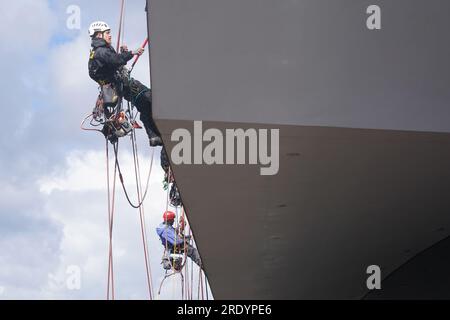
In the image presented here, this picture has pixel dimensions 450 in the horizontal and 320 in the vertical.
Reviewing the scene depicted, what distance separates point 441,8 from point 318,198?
1.76 meters

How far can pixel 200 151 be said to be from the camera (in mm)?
4348

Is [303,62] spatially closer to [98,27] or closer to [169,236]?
[98,27]

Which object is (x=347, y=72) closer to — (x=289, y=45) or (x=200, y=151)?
(x=289, y=45)

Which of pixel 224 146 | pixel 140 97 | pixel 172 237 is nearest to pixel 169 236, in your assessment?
pixel 172 237

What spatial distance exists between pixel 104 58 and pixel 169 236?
4.19 m

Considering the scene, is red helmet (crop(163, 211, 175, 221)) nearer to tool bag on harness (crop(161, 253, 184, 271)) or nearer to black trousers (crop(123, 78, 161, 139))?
tool bag on harness (crop(161, 253, 184, 271))

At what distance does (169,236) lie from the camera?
10375 mm

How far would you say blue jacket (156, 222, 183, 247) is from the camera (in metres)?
10.2

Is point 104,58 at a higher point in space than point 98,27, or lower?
lower

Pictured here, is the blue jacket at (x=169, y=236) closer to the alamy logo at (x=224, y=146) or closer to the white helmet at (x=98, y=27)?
the white helmet at (x=98, y=27)

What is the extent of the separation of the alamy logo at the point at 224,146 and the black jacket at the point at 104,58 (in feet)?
8.75

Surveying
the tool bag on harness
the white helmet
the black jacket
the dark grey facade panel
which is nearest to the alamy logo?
the dark grey facade panel
